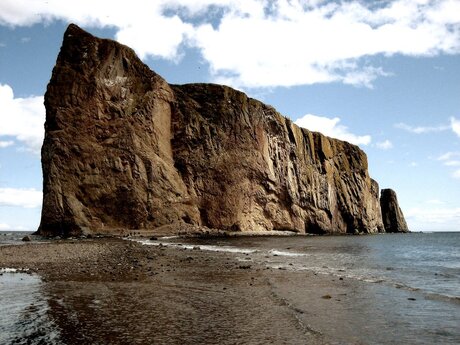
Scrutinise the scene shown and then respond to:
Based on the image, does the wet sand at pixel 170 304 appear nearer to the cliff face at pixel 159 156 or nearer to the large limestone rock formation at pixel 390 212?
the cliff face at pixel 159 156

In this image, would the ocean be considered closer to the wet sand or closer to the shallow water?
the shallow water

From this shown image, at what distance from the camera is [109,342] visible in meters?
7.80

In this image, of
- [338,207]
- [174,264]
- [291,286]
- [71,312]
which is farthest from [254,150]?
[71,312]

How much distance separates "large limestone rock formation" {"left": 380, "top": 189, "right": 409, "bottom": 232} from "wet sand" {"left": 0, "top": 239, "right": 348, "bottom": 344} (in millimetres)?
121716

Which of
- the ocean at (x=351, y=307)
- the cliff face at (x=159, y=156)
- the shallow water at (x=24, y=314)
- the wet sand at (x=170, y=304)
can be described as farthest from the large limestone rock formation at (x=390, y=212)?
the shallow water at (x=24, y=314)

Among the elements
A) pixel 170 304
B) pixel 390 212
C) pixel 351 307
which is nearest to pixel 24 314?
pixel 170 304

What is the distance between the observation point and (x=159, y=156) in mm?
65375

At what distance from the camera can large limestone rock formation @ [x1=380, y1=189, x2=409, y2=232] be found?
130 meters

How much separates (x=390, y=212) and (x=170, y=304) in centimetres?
13369

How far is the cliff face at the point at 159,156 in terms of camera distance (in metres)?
57.1

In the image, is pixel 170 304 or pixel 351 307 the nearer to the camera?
pixel 170 304

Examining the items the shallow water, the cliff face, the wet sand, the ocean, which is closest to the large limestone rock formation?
the cliff face

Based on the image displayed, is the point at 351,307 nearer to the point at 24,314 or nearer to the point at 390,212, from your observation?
the point at 24,314

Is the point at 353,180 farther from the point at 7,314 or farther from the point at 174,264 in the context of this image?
the point at 7,314
